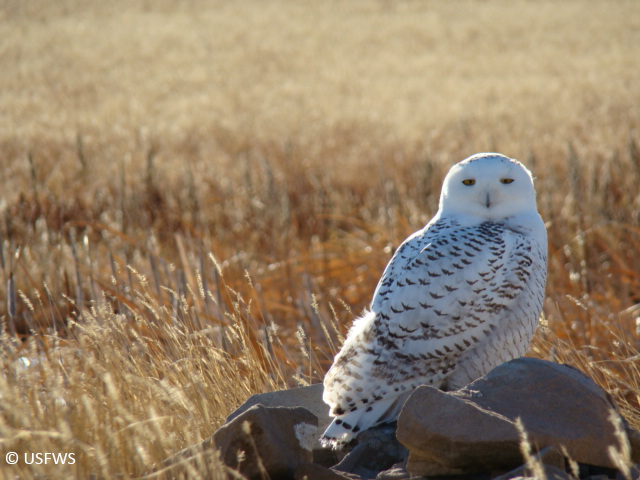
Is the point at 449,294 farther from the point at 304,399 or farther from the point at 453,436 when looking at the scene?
the point at 453,436

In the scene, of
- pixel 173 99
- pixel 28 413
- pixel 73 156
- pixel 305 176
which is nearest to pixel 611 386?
pixel 28 413

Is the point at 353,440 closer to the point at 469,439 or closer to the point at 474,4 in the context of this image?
the point at 469,439

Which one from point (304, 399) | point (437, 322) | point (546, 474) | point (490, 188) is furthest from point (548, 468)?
point (490, 188)

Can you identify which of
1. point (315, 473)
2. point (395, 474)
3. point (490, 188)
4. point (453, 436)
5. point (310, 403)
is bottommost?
point (310, 403)

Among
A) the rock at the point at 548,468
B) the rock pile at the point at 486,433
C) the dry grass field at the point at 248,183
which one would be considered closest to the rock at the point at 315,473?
the rock pile at the point at 486,433

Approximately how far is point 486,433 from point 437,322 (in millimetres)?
752

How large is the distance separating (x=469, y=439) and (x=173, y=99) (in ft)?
56.7

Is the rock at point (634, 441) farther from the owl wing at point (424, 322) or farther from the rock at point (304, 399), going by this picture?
the rock at point (304, 399)

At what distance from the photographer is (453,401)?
2.01m

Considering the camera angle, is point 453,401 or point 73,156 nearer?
point 453,401

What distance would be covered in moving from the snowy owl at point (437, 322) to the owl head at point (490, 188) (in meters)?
0.17

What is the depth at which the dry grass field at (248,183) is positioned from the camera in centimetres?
258

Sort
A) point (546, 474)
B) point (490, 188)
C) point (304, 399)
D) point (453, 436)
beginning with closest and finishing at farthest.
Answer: point (546, 474) → point (453, 436) → point (304, 399) → point (490, 188)

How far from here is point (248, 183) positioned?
5277 millimetres
